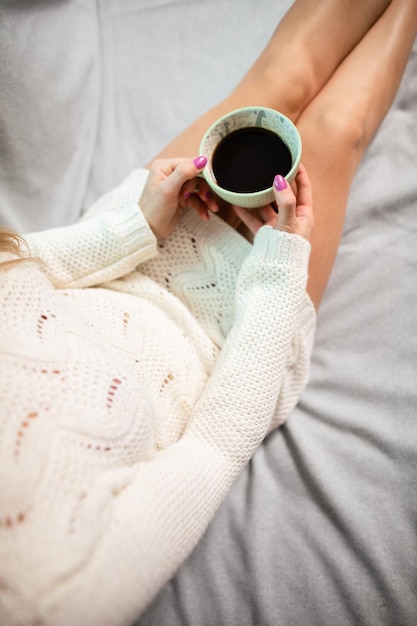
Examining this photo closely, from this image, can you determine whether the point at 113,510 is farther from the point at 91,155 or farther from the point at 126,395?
the point at 91,155

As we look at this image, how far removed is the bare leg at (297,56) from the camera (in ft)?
2.62

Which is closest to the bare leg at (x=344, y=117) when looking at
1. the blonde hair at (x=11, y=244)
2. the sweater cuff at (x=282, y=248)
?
the sweater cuff at (x=282, y=248)

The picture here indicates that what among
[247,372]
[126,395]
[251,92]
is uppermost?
[251,92]

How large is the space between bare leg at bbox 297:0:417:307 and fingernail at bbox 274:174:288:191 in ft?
0.71

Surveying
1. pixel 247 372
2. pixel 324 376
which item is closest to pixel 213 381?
pixel 247 372

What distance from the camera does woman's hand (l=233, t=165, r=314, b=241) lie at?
58 cm

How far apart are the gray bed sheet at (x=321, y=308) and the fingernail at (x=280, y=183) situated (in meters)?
0.36

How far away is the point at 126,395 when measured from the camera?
527 millimetres

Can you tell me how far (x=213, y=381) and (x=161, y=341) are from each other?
0.11 metres

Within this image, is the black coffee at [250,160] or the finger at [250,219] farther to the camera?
the finger at [250,219]

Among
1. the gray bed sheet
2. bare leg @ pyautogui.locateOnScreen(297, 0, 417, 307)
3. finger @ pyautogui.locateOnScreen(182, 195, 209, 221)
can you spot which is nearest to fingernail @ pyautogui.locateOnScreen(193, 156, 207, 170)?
finger @ pyautogui.locateOnScreen(182, 195, 209, 221)

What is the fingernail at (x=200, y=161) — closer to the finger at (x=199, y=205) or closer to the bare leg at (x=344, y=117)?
the finger at (x=199, y=205)

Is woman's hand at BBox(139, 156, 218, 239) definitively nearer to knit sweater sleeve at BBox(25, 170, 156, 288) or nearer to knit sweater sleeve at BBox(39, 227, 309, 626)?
knit sweater sleeve at BBox(25, 170, 156, 288)

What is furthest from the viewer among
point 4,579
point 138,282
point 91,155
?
point 91,155
